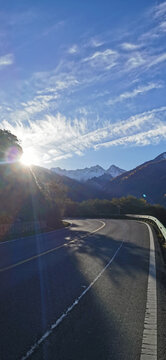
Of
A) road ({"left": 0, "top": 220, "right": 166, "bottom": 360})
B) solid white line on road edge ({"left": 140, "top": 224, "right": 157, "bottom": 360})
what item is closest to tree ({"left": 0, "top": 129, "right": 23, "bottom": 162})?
road ({"left": 0, "top": 220, "right": 166, "bottom": 360})

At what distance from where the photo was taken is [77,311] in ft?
14.9

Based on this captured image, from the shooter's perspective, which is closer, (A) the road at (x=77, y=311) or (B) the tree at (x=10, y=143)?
(A) the road at (x=77, y=311)

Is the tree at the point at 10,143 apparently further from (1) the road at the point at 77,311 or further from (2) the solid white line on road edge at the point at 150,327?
(2) the solid white line on road edge at the point at 150,327

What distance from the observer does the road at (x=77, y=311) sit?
3.32 metres

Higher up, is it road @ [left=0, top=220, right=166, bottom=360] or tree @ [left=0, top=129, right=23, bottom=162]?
tree @ [left=0, top=129, right=23, bottom=162]

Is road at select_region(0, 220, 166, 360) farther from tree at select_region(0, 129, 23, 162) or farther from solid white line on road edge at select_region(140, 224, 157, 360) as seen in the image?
tree at select_region(0, 129, 23, 162)

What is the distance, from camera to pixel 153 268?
8180 millimetres

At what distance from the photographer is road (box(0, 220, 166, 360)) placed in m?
3.32

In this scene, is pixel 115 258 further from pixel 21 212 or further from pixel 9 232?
pixel 21 212

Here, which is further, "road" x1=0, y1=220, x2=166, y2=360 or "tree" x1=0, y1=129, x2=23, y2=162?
"tree" x1=0, y1=129, x2=23, y2=162

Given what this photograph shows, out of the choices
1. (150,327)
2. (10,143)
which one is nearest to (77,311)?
(150,327)

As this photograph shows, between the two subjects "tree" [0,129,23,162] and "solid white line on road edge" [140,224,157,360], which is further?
A: "tree" [0,129,23,162]

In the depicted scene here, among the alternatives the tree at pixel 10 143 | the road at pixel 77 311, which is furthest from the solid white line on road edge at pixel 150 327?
the tree at pixel 10 143

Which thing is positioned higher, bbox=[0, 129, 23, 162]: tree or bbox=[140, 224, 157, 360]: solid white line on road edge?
bbox=[0, 129, 23, 162]: tree
